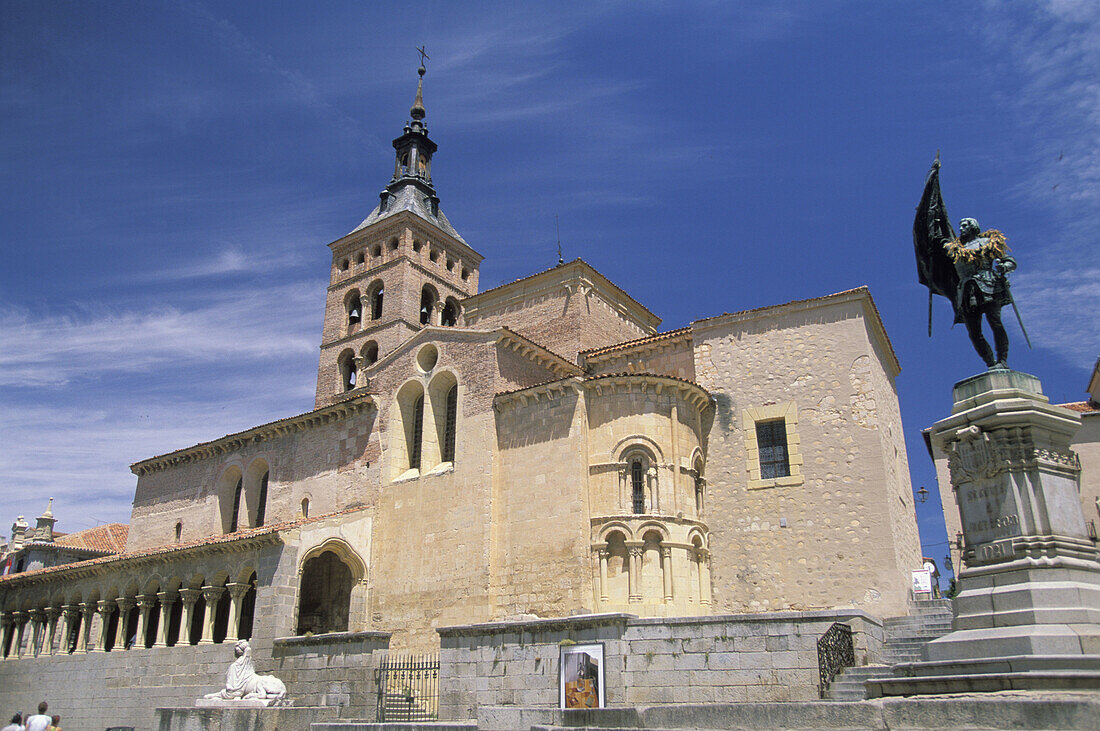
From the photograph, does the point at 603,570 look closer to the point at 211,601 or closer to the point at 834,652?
the point at 834,652

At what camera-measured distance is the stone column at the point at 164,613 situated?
25188mm

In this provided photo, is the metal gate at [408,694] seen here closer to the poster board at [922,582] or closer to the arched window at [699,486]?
the arched window at [699,486]

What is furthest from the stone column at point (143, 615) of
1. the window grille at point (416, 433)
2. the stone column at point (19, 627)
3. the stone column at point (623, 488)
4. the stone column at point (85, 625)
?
the stone column at point (623, 488)

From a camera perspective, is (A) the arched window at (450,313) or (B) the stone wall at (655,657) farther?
(A) the arched window at (450,313)

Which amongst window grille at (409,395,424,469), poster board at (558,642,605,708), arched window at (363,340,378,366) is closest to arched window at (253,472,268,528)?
window grille at (409,395,424,469)

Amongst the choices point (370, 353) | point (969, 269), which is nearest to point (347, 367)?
point (370, 353)

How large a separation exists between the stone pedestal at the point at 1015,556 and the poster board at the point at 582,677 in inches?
219

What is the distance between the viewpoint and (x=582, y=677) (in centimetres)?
1389

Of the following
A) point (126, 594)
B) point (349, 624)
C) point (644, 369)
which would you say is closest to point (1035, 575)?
point (644, 369)

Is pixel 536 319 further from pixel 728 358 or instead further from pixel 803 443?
pixel 803 443

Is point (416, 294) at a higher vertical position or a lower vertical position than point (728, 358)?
higher

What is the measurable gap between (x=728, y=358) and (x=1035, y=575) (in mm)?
14172

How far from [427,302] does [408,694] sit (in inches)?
1106

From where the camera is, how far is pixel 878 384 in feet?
70.6
